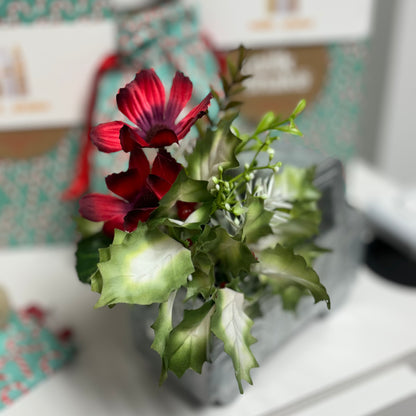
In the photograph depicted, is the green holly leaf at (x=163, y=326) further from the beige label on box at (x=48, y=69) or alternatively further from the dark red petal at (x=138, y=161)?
the beige label on box at (x=48, y=69)

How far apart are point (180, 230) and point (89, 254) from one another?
0.08m

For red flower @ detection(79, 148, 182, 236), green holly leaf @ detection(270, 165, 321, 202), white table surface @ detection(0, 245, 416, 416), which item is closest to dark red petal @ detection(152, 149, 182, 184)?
red flower @ detection(79, 148, 182, 236)

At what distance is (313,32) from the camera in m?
0.63

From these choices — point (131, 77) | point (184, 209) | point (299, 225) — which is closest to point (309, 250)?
point (299, 225)

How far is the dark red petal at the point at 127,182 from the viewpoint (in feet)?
1.00

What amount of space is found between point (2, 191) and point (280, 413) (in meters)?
0.42

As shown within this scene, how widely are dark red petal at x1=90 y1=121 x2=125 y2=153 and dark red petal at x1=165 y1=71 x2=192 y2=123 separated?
0.11 feet

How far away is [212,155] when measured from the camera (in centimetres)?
32

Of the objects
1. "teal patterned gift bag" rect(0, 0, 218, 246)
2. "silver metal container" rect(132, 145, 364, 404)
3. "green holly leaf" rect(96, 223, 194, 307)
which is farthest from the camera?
"teal patterned gift bag" rect(0, 0, 218, 246)

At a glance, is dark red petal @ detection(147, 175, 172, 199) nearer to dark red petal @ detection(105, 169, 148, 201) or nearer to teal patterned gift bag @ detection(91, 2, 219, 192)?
dark red petal @ detection(105, 169, 148, 201)

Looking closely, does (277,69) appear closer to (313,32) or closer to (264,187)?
(313,32)

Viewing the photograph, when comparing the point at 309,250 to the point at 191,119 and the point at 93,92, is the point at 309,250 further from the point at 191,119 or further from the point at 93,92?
the point at 93,92

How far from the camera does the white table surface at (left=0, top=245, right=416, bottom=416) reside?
414mm

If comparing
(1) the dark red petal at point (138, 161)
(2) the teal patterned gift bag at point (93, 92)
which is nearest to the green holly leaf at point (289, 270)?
(1) the dark red petal at point (138, 161)
